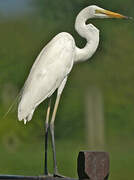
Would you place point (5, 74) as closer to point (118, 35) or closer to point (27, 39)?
point (27, 39)

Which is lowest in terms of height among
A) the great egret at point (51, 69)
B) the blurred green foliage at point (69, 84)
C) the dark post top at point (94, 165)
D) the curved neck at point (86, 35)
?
the dark post top at point (94, 165)

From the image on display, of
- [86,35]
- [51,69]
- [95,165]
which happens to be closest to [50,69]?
[51,69]

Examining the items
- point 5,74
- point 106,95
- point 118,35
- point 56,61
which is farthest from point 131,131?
point 56,61

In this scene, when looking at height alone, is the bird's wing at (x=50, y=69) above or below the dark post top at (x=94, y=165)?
above

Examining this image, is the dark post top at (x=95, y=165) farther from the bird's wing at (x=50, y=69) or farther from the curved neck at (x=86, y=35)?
the curved neck at (x=86, y=35)

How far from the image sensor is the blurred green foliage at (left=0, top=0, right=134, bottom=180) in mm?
13445

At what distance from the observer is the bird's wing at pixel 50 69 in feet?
14.2

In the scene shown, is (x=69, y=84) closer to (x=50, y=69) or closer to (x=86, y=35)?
(x=86, y=35)

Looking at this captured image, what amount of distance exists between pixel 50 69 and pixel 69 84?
35.7 feet

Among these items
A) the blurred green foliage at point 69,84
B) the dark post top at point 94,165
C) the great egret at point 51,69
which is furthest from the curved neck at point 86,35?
the blurred green foliage at point 69,84

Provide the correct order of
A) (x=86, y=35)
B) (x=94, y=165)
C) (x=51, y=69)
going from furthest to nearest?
(x=86, y=35), (x=51, y=69), (x=94, y=165)

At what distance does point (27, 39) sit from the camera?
558 inches

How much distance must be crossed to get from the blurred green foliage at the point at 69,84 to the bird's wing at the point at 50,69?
8.03 meters

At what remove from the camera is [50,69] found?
438 centimetres
